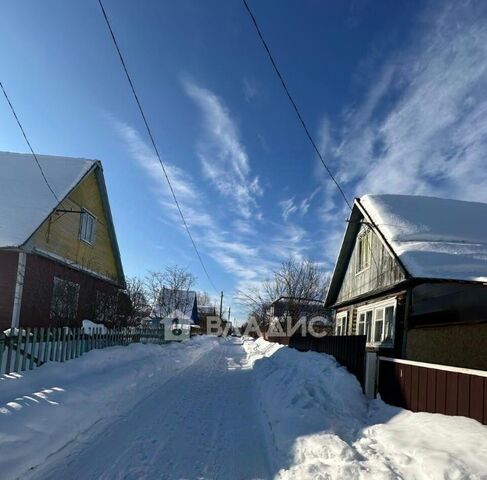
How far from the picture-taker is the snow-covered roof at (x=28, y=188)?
50.7ft

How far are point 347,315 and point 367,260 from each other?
3.96 meters

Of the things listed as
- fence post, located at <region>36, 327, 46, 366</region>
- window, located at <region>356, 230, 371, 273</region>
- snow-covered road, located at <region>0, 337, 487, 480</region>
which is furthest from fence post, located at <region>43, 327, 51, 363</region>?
window, located at <region>356, 230, 371, 273</region>

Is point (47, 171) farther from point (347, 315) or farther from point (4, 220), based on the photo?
point (347, 315)

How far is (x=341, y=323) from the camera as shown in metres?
21.2

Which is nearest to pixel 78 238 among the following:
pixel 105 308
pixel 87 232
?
pixel 87 232

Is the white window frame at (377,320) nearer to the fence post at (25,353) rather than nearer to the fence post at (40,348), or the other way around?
the fence post at (40,348)

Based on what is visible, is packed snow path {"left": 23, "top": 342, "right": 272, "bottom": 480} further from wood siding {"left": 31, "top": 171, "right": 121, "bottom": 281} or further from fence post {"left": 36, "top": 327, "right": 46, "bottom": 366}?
wood siding {"left": 31, "top": 171, "right": 121, "bottom": 281}

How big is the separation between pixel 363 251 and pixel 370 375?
9341 mm

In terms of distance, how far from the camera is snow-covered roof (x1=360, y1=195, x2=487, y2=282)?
37.2ft

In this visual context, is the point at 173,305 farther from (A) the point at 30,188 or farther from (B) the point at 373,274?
(B) the point at 373,274

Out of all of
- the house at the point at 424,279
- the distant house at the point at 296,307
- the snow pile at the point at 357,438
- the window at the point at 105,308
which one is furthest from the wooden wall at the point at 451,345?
the distant house at the point at 296,307

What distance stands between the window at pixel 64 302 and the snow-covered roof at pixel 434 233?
10.2 meters

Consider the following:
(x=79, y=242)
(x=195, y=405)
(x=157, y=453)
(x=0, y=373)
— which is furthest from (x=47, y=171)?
(x=157, y=453)

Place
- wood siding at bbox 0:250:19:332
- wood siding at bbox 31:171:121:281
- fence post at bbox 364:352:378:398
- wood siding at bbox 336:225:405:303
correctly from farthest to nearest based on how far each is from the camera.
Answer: wood siding at bbox 31:171:121:281 → wood siding at bbox 0:250:19:332 → wood siding at bbox 336:225:405:303 → fence post at bbox 364:352:378:398
